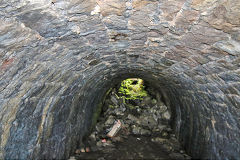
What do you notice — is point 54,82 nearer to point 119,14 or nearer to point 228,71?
point 119,14

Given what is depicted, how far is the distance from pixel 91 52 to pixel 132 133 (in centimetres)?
570

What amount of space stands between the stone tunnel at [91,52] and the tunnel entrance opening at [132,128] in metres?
1.97

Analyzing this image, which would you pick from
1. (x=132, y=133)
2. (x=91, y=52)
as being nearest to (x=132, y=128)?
(x=132, y=133)

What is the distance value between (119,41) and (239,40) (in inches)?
59.7

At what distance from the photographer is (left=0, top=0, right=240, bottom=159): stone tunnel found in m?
1.80

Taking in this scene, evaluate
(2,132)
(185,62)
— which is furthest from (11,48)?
(185,62)

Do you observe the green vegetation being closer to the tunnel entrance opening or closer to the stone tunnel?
the tunnel entrance opening

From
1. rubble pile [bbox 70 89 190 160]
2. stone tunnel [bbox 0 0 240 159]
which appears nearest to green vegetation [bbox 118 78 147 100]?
rubble pile [bbox 70 89 190 160]

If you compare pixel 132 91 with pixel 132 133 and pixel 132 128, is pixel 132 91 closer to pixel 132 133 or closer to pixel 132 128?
pixel 132 128

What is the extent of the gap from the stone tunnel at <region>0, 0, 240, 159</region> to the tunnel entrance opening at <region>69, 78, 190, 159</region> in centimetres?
197

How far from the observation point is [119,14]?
81.0 inches

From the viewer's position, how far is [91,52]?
10.2 feet

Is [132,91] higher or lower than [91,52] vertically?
lower

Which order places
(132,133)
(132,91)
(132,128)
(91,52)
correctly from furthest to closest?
(132,91) → (132,128) → (132,133) → (91,52)
